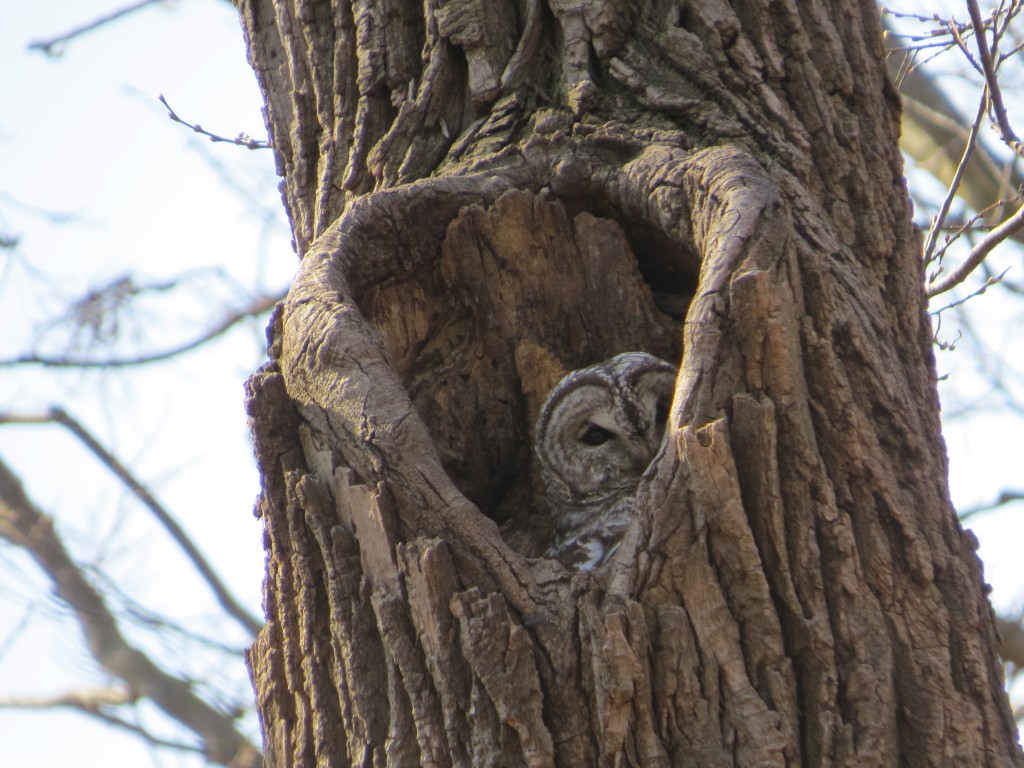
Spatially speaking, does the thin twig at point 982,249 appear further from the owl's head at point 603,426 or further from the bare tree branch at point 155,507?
the bare tree branch at point 155,507

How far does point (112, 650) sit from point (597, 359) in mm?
5865

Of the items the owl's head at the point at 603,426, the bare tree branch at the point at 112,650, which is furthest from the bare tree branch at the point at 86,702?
the owl's head at the point at 603,426

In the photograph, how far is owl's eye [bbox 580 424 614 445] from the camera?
334 cm

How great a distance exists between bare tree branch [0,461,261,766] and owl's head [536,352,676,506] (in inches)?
195

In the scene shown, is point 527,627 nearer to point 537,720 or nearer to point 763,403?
point 537,720

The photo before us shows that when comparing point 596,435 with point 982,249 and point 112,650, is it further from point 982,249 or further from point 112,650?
point 112,650

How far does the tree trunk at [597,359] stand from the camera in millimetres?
1955

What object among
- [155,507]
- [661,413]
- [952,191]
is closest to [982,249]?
[952,191]

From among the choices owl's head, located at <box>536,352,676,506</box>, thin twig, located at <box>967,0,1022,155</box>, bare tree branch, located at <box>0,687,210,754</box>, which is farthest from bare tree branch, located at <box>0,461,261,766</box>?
thin twig, located at <box>967,0,1022,155</box>

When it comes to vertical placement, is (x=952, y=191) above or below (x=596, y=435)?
above

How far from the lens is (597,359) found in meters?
3.23

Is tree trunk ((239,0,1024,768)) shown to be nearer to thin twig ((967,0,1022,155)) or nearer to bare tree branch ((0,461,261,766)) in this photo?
thin twig ((967,0,1022,155))

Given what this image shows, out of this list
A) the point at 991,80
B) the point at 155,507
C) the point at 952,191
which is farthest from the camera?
the point at 155,507

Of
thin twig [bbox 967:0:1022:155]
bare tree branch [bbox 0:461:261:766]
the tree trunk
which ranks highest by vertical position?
bare tree branch [bbox 0:461:261:766]
